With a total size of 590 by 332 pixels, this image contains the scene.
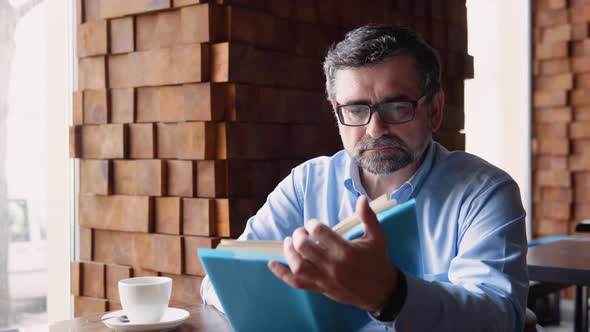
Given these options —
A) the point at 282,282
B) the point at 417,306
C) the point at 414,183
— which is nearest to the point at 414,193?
the point at 414,183

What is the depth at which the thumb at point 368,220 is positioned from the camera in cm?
102

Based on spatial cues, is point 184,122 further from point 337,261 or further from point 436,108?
point 337,261

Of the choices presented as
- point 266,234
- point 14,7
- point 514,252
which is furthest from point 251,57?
point 514,252

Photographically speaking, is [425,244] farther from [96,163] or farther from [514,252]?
[96,163]

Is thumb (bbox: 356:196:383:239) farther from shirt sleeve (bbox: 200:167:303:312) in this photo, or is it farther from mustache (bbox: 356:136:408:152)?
shirt sleeve (bbox: 200:167:303:312)

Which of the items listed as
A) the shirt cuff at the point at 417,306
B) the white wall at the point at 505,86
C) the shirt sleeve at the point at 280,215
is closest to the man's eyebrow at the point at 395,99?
the shirt sleeve at the point at 280,215

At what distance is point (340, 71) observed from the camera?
63.9 inches

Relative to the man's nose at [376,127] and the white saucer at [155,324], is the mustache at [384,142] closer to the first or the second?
the man's nose at [376,127]

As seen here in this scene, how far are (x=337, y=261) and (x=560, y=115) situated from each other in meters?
4.42

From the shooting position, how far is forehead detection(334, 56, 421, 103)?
1.55 metres

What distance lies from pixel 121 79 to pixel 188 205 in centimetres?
49

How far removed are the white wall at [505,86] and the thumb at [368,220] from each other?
4.03m

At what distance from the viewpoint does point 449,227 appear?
1.56 m

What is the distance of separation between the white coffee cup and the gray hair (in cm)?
63
